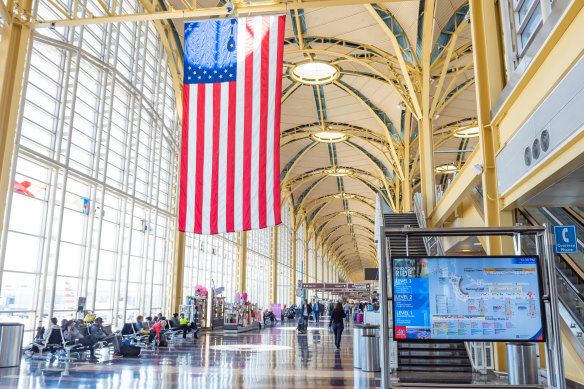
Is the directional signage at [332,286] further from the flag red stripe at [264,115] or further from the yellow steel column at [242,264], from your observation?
the flag red stripe at [264,115]

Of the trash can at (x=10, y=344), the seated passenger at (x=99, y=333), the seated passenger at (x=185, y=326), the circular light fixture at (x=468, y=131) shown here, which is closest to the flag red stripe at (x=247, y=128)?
the trash can at (x=10, y=344)

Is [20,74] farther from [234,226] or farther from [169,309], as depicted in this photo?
[169,309]

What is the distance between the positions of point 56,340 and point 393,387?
10963mm

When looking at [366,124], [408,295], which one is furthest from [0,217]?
[366,124]

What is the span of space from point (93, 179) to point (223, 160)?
10788 millimetres

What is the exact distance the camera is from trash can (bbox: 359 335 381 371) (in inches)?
466

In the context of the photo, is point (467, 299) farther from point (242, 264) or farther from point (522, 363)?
point (242, 264)

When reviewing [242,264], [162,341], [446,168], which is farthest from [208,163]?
[446,168]

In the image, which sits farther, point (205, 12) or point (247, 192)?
point (205, 12)

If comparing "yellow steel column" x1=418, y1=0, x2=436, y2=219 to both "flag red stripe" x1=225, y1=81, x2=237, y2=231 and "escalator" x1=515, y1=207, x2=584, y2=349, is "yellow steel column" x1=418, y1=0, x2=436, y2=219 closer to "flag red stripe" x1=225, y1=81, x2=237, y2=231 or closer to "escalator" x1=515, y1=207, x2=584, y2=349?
"escalator" x1=515, y1=207, x2=584, y2=349

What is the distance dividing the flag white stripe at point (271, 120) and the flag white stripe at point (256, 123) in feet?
0.60

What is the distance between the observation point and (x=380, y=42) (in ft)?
82.7

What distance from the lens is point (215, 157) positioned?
29.7 ft

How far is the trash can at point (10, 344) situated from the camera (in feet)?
36.7
